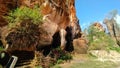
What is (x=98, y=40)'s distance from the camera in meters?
25.0

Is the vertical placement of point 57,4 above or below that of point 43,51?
above

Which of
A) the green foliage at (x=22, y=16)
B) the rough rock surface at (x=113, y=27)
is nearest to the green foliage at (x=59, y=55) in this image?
the green foliage at (x=22, y=16)

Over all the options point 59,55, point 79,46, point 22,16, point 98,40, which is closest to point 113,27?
point 98,40

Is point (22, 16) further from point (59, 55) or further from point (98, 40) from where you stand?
point (98, 40)

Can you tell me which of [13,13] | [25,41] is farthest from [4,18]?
[25,41]

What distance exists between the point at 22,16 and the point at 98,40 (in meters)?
13.6

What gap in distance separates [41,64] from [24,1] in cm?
350

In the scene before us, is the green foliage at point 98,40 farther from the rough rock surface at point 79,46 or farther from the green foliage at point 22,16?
the green foliage at point 22,16

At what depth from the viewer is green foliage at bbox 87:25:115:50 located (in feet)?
74.0

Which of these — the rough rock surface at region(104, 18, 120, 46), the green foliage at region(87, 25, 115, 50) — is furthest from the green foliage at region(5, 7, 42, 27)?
the rough rock surface at region(104, 18, 120, 46)

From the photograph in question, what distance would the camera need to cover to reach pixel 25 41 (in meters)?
12.6

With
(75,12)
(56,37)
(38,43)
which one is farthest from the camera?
(75,12)

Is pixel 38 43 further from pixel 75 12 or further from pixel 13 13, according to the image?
pixel 75 12

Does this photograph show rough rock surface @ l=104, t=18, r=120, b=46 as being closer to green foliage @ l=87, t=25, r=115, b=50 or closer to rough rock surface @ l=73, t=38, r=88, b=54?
green foliage @ l=87, t=25, r=115, b=50
